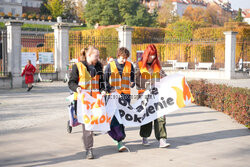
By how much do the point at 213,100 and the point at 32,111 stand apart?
5602mm

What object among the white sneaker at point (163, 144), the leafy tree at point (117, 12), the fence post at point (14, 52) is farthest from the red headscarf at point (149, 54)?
the leafy tree at point (117, 12)

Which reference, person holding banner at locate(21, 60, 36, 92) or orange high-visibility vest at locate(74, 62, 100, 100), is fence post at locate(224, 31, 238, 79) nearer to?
person holding banner at locate(21, 60, 36, 92)

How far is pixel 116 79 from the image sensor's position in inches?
259

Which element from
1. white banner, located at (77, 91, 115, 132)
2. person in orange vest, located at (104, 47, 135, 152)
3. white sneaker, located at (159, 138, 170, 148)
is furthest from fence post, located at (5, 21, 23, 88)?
white sneaker, located at (159, 138, 170, 148)

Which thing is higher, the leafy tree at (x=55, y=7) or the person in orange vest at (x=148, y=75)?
the leafy tree at (x=55, y=7)

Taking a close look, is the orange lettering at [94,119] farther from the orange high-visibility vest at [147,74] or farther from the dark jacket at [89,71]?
the orange high-visibility vest at [147,74]

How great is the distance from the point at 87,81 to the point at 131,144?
1593 mm

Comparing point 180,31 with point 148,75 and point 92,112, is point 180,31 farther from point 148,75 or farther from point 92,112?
point 92,112

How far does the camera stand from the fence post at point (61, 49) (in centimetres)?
2128

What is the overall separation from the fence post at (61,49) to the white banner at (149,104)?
15199 mm

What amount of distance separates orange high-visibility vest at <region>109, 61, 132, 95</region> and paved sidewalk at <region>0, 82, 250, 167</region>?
1.10 m

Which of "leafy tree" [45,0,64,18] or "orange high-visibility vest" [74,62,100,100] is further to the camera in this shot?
"leafy tree" [45,0,64,18]

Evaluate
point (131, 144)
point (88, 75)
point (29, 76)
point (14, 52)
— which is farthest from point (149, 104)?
point (14, 52)

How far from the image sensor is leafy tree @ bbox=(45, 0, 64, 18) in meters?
85.9
